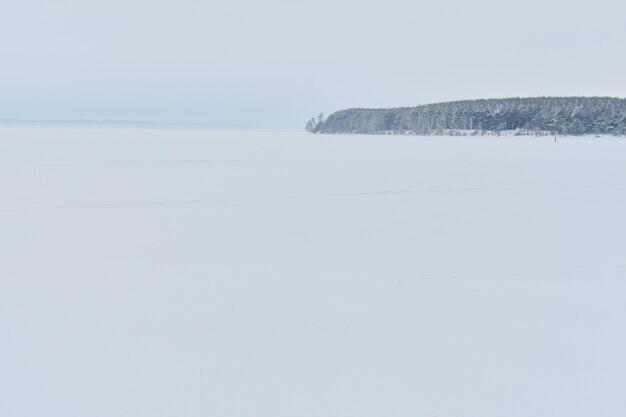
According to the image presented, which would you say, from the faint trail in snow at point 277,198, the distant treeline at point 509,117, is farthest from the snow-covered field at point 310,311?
the distant treeline at point 509,117

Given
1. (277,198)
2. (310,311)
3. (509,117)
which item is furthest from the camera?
(509,117)

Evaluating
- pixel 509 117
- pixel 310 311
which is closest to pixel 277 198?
pixel 310 311

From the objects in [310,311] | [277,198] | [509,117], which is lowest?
[310,311]

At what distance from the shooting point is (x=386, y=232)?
4.77 m

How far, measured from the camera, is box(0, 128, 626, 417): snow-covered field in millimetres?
1908

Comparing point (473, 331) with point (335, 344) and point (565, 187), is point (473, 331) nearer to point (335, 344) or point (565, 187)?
point (335, 344)

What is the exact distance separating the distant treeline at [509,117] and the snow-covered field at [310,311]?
156ft

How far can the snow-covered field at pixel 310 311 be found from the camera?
1908 mm

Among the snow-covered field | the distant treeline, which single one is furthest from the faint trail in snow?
the distant treeline

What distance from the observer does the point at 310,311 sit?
272cm

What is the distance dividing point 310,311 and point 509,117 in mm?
55062

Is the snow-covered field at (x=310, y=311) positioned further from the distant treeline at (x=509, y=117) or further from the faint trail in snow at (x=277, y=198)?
the distant treeline at (x=509, y=117)

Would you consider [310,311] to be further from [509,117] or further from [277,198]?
[509,117]

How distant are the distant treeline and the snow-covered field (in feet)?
156
